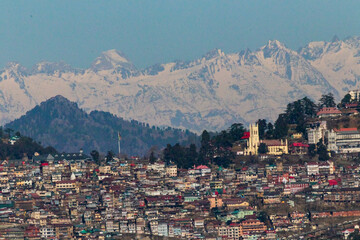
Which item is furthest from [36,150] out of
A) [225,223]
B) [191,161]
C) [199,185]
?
[225,223]

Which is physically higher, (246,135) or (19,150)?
(246,135)

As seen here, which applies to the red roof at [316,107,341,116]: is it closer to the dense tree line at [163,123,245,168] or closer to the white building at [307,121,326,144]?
the white building at [307,121,326,144]

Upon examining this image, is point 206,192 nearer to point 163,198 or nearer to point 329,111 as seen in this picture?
point 163,198

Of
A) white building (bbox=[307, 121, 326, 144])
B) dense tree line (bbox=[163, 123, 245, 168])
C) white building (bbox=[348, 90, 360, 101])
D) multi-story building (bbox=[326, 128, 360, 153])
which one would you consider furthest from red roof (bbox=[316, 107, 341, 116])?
dense tree line (bbox=[163, 123, 245, 168])

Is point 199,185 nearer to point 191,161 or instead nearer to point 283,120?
point 191,161

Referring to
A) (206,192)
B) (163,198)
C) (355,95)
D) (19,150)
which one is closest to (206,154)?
A: (206,192)
